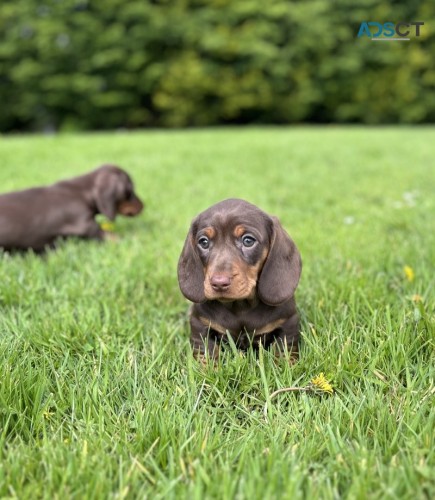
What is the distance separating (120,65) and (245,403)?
912 inches

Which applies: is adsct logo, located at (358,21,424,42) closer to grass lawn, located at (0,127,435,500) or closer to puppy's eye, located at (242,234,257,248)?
grass lawn, located at (0,127,435,500)

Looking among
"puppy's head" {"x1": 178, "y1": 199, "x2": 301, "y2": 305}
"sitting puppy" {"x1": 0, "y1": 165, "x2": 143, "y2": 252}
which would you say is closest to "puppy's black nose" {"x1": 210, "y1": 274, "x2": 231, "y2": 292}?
"puppy's head" {"x1": 178, "y1": 199, "x2": 301, "y2": 305}

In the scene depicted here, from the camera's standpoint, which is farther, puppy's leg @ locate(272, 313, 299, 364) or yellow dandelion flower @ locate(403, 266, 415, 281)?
yellow dandelion flower @ locate(403, 266, 415, 281)

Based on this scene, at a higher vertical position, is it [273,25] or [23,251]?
[273,25]

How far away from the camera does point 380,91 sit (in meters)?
23.7

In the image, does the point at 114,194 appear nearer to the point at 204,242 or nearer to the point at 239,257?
the point at 204,242

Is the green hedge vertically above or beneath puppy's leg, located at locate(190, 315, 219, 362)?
above

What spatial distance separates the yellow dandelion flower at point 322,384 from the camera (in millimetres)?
1996

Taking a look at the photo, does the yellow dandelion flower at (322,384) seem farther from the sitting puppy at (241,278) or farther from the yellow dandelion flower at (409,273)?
the yellow dandelion flower at (409,273)

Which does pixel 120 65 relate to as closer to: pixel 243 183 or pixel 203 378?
pixel 243 183

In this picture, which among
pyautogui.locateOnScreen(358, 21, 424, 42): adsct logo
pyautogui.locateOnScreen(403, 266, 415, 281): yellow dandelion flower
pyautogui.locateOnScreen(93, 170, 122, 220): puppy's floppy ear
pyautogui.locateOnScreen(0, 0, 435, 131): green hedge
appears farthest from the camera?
pyautogui.locateOnScreen(0, 0, 435, 131): green hedge

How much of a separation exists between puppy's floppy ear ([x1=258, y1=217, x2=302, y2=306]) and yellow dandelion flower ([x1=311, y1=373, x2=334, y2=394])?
0.34 meters

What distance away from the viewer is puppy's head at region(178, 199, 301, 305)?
7.09 feet

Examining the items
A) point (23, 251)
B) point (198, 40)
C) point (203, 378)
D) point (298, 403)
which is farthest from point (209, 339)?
point (198, 40)
